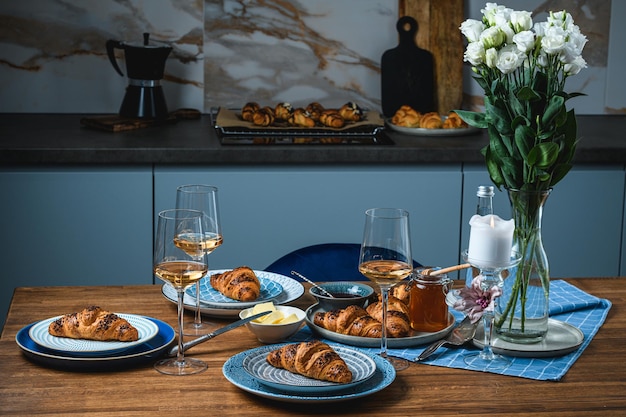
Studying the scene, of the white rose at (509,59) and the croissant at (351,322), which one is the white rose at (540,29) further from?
the croissant at (351,322)

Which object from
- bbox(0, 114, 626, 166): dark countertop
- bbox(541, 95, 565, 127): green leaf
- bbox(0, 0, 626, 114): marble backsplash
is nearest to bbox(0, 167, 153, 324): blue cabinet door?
bbox(0, 114, 626, 166): dark countertop

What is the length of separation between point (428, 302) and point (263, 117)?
1669 mm

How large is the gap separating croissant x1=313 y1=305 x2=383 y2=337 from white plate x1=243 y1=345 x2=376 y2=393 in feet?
0.31

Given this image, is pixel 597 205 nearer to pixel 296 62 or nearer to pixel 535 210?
pixel 296 62

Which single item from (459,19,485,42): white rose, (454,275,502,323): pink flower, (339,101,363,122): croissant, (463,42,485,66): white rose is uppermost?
(459,19,485,42): white rose

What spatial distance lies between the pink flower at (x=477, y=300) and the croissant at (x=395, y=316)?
12 centimetres

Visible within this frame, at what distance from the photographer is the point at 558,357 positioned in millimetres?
1513

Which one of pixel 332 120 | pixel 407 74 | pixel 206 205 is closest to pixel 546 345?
pixel 206 205

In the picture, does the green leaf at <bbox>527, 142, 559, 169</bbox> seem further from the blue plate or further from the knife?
the blue plate

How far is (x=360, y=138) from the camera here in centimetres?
303

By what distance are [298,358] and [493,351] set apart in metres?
0.35

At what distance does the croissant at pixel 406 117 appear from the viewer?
10.4ft

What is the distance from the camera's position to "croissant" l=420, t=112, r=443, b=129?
10.3ft

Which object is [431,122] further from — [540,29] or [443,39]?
[540,29]
